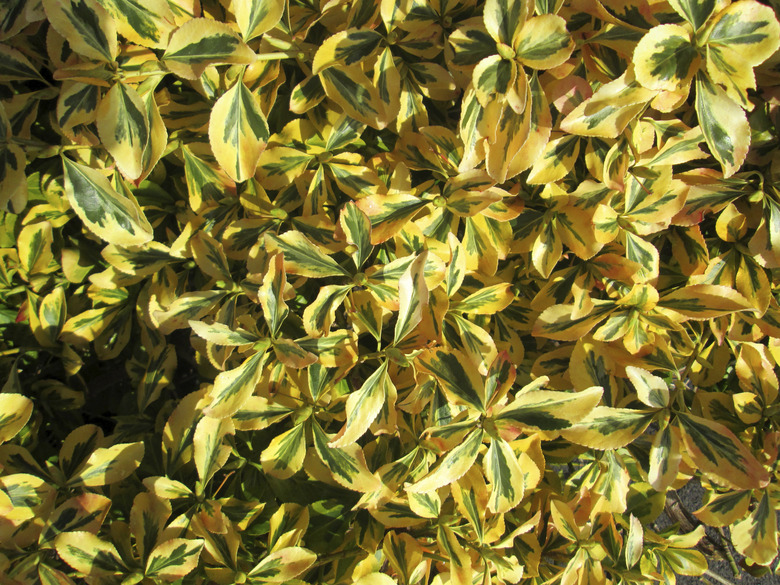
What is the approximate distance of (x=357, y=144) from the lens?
1172 millimetres

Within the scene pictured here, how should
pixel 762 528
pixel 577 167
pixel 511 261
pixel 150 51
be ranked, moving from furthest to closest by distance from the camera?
pixel 511 261, pixel 577 167, pixel 762 528, pixel 150 51

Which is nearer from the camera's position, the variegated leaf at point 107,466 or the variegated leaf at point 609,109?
the variegated leaf at point 609,109

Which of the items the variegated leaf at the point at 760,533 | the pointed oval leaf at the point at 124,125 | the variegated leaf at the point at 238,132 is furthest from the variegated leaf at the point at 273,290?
the variegated leaf at the point at 760,533

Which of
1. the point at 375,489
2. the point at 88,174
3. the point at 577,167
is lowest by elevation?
the point at 375,489

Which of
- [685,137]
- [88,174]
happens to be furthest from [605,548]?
[88,174]

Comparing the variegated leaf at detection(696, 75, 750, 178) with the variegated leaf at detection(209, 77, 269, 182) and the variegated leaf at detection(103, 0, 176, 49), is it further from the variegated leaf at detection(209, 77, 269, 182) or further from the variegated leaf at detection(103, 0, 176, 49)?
the variegated leaf at detection(103, 0, 176, 49)

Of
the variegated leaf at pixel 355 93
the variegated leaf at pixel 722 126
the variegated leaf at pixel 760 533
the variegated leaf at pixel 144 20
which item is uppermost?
the variegated leaf at pixel 144 20

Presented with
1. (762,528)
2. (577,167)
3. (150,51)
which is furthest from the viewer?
(577,167)

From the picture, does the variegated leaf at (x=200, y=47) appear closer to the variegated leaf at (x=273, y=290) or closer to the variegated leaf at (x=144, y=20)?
the variegated leaf at (x=144, y=20)

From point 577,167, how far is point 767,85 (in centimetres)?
38

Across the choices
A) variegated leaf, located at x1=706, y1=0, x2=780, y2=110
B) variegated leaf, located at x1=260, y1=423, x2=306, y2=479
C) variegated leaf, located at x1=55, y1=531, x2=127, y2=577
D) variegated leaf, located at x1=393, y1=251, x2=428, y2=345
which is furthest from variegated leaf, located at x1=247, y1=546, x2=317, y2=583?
variegated leaf, located at x1=706, y1=0, x2=780, y2=110

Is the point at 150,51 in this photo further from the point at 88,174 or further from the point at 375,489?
the point at 375,489

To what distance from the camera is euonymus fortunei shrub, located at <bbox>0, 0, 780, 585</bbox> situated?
865 mm

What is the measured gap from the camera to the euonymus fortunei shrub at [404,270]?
865 millimetres
